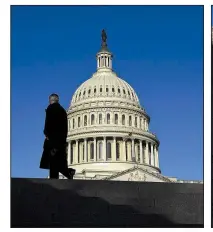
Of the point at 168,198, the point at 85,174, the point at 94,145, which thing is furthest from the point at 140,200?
the point at 94,145

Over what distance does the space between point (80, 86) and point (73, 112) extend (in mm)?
6266

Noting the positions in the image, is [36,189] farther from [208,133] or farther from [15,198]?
[208,133]

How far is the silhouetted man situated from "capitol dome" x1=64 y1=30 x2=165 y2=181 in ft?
197

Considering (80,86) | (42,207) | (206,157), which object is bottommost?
(42,207)

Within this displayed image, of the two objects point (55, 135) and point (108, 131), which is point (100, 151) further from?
point (55, 135)

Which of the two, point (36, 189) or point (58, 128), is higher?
point (58, 128)

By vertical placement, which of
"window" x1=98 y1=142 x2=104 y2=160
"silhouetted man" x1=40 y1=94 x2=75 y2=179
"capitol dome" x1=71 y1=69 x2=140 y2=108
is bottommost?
"silhouetted man" x1=40 y1=94 x2=75 y2=179

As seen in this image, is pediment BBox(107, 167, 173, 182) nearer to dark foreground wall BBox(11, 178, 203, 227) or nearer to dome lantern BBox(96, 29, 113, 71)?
dome lantern BBox(96, 29, 113, 71)

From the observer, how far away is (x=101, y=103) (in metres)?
81.4

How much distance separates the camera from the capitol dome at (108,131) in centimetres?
7544

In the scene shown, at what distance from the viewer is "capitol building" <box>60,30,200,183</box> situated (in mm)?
75500

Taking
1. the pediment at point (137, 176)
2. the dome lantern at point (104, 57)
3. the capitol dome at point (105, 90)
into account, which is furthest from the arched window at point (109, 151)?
the dome lantern at point (104, 57)

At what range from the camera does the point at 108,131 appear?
7788 centimetres

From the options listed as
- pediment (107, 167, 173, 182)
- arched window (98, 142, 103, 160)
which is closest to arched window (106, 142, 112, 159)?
arched window (98, 142, 103, 160)
